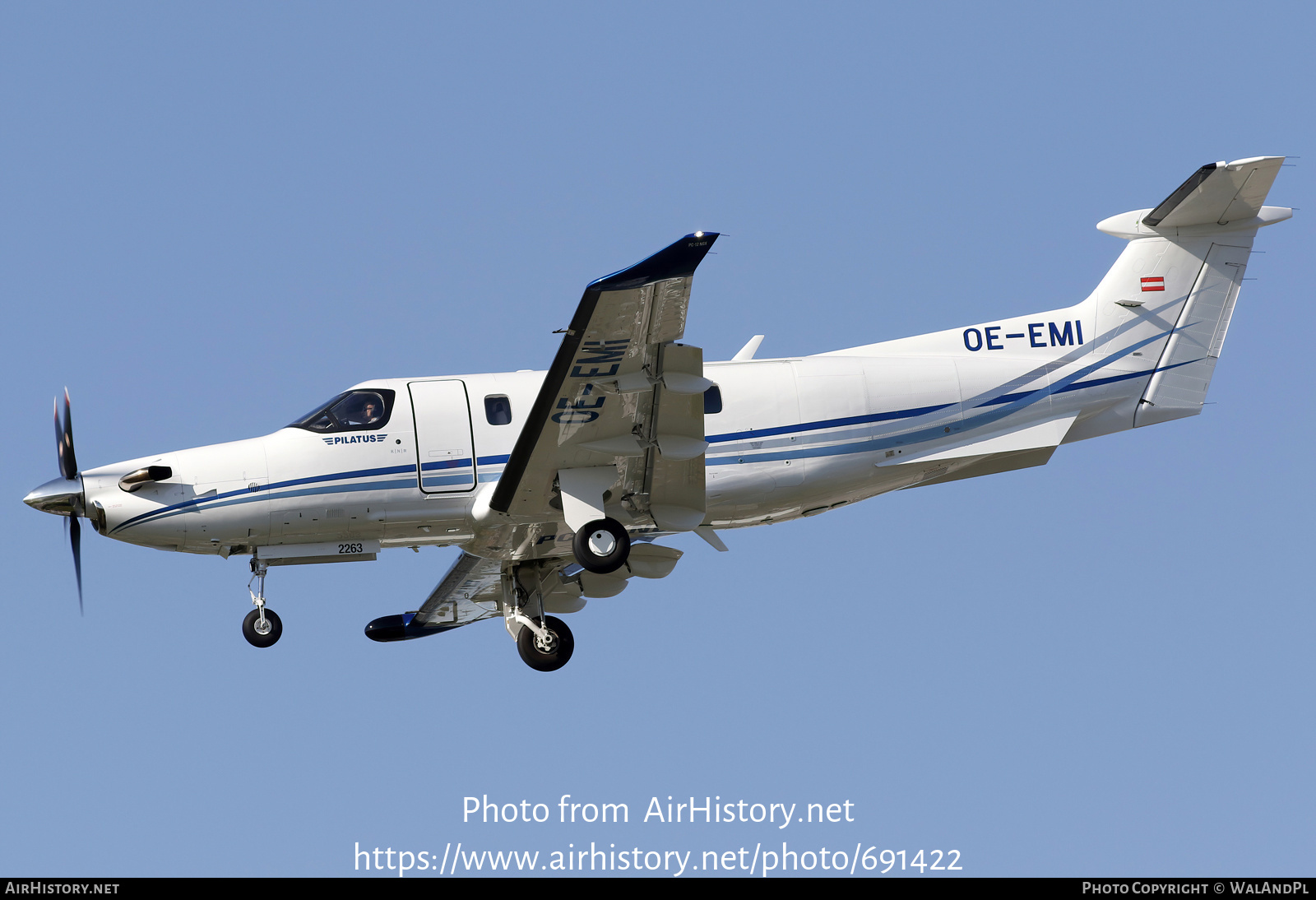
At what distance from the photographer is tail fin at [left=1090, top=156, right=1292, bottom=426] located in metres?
22.9

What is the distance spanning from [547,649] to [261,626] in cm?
447

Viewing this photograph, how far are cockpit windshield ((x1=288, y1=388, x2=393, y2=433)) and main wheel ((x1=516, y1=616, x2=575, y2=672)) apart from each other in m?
4.33

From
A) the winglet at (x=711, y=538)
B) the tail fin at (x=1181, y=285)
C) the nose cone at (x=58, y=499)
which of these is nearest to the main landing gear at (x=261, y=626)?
the nose cone at (x=58, y=499)

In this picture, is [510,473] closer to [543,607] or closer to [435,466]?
[435,466]

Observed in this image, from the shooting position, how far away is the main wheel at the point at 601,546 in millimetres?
20203

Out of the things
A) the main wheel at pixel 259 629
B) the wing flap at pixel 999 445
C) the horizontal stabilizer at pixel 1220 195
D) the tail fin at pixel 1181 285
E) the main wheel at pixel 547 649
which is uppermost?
the horizontal stabilizer at pixel 1220 195

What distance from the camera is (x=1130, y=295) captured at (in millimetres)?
23281

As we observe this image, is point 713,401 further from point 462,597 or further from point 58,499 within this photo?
point 58,499

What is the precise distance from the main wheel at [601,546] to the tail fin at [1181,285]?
26.7 feet

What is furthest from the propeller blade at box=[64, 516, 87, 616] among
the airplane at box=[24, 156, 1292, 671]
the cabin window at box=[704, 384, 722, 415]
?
the cabin window at box=[704, 384, 722, 415]

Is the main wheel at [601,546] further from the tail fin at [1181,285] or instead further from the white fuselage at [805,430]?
the tail fin at [1181,285]

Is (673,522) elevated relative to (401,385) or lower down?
lower down
